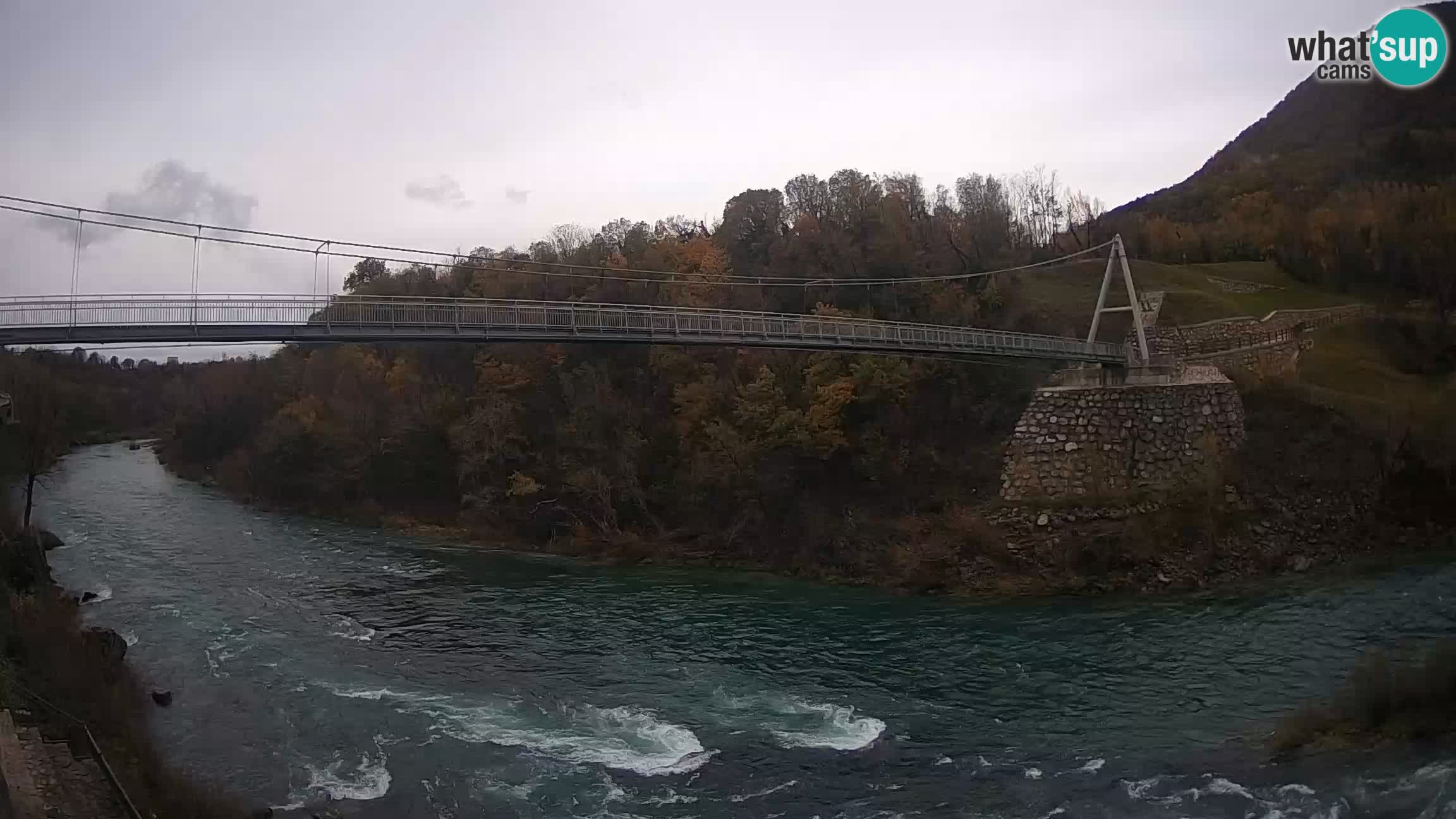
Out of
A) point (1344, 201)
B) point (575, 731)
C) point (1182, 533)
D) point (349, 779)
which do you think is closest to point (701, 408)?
point (1182, 533)

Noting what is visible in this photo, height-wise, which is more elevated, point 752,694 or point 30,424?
point 30,424

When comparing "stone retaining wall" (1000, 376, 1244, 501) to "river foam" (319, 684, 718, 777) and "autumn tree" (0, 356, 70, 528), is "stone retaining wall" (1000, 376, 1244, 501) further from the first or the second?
"autumn tree" (0, 356, 70, 528)

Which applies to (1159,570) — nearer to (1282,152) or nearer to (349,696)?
(349,696)

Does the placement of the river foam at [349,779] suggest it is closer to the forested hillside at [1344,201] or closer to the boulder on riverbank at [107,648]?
the boulder on riverbank at [107,648]

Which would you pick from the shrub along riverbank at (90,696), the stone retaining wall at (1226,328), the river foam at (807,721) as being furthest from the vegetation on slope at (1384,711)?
the stone retaining wall at (1226,328)

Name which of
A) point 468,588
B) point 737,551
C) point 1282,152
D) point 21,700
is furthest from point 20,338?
point 1282,152

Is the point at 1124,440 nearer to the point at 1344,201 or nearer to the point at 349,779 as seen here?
the point at 349,779
